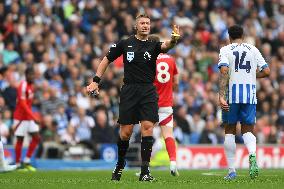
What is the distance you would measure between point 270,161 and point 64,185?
1290cm

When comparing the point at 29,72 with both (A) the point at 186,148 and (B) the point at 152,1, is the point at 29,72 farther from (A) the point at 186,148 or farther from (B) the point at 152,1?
(B) the point at 152,1

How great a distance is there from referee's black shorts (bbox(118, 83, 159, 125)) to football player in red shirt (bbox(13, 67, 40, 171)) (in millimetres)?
6887

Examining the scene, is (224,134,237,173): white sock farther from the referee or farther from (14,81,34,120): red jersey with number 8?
(14,81,34,120): red jersey with number 8

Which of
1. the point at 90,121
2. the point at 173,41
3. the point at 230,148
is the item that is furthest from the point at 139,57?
the point at 90,121

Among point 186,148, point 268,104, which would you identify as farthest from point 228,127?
point 268,104

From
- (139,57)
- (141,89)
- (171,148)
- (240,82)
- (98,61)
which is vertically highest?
(98,61)

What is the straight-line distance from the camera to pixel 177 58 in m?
27.5

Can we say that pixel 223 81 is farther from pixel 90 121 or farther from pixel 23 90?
pixel 90 121

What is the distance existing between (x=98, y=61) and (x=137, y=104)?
41.8 feet

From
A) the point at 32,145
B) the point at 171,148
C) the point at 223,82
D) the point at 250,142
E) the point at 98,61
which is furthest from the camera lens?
the point at 98,61

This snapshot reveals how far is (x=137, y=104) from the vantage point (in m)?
13.0

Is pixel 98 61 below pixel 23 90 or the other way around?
the other way around

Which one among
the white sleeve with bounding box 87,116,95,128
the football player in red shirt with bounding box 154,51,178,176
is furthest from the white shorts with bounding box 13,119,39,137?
the football player in red shirt with bounding box 154,51,178,176

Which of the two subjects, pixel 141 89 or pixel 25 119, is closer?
pixel 141 89
